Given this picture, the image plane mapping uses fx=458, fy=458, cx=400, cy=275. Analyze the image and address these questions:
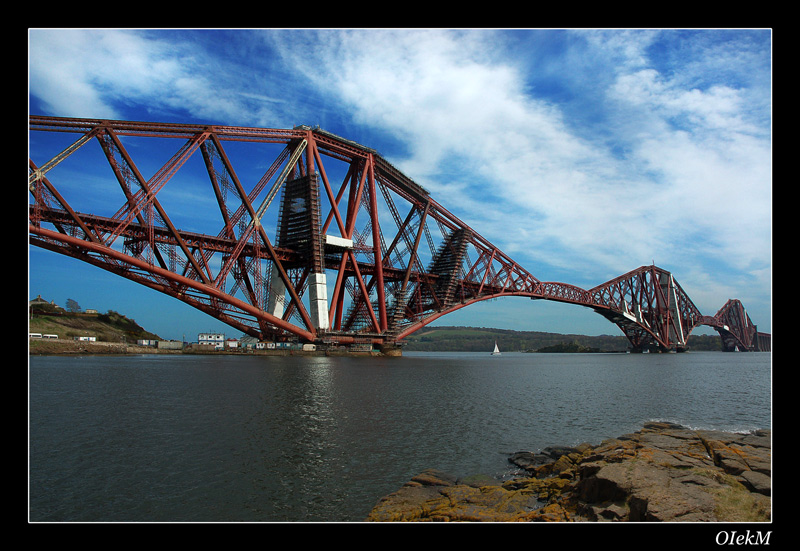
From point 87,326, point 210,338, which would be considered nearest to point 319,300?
point 87,326

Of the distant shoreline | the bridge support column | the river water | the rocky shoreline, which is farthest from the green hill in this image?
the rocky shoreline

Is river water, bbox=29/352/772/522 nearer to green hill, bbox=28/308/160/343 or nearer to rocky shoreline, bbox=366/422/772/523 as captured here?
rocky shoreline, bbox=366/422/772/523

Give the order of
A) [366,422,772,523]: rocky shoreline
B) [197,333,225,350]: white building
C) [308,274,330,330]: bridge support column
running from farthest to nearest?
[197,333,225,350]: white building → [308,274,330,330]: bridge support column → [366,422,772,523]: rocky shoreline

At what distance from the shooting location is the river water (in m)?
9.07

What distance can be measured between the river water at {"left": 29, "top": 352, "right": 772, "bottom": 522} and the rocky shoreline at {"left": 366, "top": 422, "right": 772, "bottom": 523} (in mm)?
882

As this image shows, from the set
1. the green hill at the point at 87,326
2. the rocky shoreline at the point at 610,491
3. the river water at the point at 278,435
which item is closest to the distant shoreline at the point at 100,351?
the green hill at the point at 87,326

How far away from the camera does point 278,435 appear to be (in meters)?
14.2

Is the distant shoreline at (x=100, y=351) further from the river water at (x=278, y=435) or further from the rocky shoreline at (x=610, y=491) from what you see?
the rocky shoreline at (x=610, y=491)

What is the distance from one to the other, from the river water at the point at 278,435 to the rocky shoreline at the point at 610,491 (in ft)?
2.89
